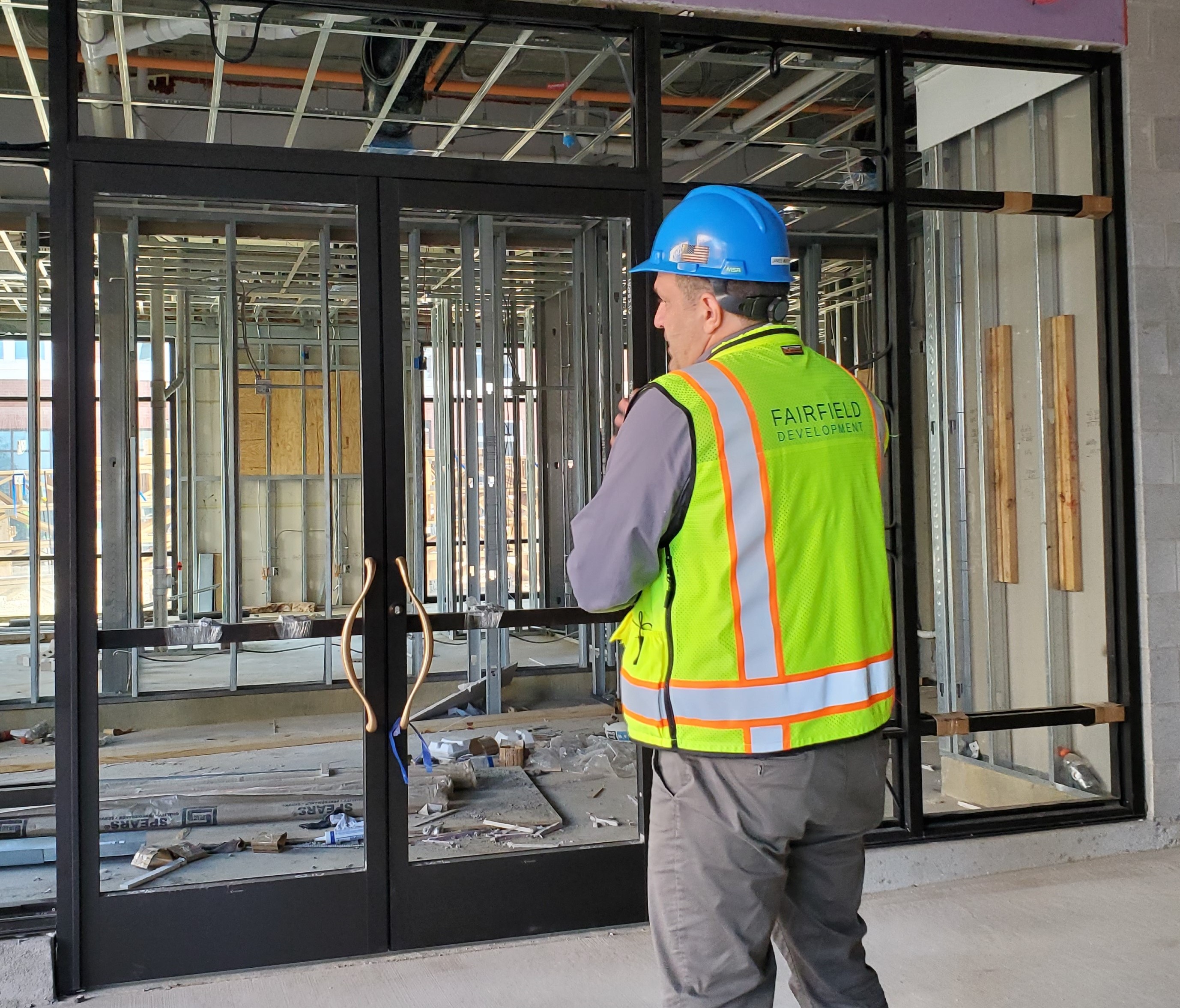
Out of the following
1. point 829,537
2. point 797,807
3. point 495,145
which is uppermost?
point 495,145

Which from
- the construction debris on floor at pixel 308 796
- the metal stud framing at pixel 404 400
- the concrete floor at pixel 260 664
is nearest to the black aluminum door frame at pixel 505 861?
the metal stud framing at pixel 404 400

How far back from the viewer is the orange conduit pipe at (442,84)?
600cm

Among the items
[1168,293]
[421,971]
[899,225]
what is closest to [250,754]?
[421,971]

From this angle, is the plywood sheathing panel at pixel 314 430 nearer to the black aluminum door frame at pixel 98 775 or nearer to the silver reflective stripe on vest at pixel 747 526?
the black aluminum door frame at pixel 98 775

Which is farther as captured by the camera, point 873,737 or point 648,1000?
point 648,1000

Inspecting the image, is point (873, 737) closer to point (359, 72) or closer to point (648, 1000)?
point (648, 1000)

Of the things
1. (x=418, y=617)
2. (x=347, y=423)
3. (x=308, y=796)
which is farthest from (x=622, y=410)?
(x=347, y=423)

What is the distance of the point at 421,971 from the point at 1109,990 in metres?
1.79

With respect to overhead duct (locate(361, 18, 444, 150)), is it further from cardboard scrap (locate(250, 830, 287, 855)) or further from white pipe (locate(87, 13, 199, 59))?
cardboard scrap (locate(250, 830, 287, 855))

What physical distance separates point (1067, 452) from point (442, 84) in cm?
380

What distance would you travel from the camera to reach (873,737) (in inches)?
68.9

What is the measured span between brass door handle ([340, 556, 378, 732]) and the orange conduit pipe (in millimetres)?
3714

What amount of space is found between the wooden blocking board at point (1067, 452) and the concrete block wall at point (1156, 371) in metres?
0.31

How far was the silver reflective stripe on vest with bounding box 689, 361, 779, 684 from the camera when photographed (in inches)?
63.2
